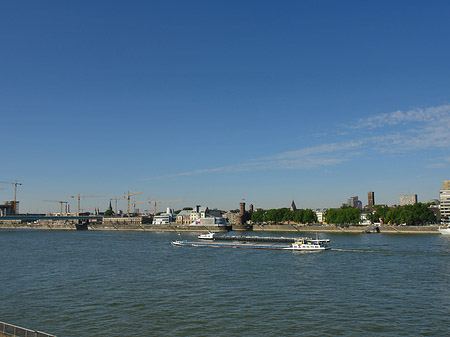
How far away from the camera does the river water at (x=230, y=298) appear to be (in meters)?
25.5

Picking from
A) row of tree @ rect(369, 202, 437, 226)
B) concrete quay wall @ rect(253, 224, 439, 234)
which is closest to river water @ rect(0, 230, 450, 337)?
concrete quay wall @ rect(253, 224, 439, 234)

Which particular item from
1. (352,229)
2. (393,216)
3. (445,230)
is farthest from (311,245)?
(393,216)

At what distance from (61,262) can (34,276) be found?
44.0 feet

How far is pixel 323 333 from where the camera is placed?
2406cm

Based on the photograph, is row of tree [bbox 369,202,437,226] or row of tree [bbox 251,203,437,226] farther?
row of tree [bbox 251,203,437,226]

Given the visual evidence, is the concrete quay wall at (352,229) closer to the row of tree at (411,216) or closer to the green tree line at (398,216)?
the green tree line at (398,216)

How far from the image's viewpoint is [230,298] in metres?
33.7

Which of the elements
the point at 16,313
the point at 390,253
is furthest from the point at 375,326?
the point at 390,253

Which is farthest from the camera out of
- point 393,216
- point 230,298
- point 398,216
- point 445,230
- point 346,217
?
point 346,217

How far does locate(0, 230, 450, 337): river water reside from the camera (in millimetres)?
25500

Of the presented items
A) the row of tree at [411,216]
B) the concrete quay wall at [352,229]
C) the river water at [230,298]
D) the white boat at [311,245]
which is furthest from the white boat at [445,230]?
the river water at [230,298]

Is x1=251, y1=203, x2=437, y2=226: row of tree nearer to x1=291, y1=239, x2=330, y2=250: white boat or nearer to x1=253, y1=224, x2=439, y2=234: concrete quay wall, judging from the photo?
x1=253, y1=224, x2=439, y2=234: concrete quay wall

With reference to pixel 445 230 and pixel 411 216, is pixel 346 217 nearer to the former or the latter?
pixel 411 216

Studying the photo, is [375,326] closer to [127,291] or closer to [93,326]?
[93,326]
